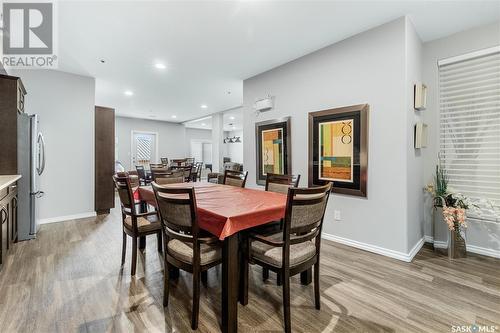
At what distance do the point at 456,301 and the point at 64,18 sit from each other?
4798 mm

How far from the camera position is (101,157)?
16.0 feet

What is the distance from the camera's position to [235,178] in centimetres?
340

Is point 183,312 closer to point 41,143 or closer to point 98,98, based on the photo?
point 41,143

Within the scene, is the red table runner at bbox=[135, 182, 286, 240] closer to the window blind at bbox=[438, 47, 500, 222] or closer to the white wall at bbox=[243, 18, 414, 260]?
the white wall at bbox=[243, 18, 414, 260]

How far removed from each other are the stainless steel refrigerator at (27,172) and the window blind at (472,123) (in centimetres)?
559

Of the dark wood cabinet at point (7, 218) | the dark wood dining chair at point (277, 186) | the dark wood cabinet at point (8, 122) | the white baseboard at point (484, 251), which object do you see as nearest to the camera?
the dark wood dining chair at point (277, 186)

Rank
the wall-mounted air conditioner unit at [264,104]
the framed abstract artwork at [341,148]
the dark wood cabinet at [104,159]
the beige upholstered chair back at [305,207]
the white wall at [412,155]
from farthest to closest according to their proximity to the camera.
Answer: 1. the dark wood cabinet at [104,159]
2. the wall-mounted air conditioner unit at [264,104]
3. the framed abstract artwork at [341,148]
4. the white wall at [412,155]
5. the beige upholstered chair back at [305,207]

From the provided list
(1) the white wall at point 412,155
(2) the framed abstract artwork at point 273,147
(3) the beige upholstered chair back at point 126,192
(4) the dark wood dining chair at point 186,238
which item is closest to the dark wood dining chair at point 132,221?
(3) the beige upholstered chair back at point 126,192

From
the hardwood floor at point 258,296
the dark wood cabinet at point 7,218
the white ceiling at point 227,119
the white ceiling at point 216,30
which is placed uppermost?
the white ceiling at point 227,119

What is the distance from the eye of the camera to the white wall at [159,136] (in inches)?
373

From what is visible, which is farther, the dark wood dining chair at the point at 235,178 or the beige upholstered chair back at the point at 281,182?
the dark wood dining chair at the point at 235,178

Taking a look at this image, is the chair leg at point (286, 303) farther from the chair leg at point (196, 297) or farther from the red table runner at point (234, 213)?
the chair leg at point (196, 297)

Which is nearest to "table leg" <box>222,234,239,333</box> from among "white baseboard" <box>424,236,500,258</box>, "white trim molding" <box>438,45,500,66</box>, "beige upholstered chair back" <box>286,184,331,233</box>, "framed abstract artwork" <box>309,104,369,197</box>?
"beige upholstered chair back" <box>286,184,331,233</box>

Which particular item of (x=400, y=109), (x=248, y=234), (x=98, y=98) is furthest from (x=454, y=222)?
(x=98, y=98)
